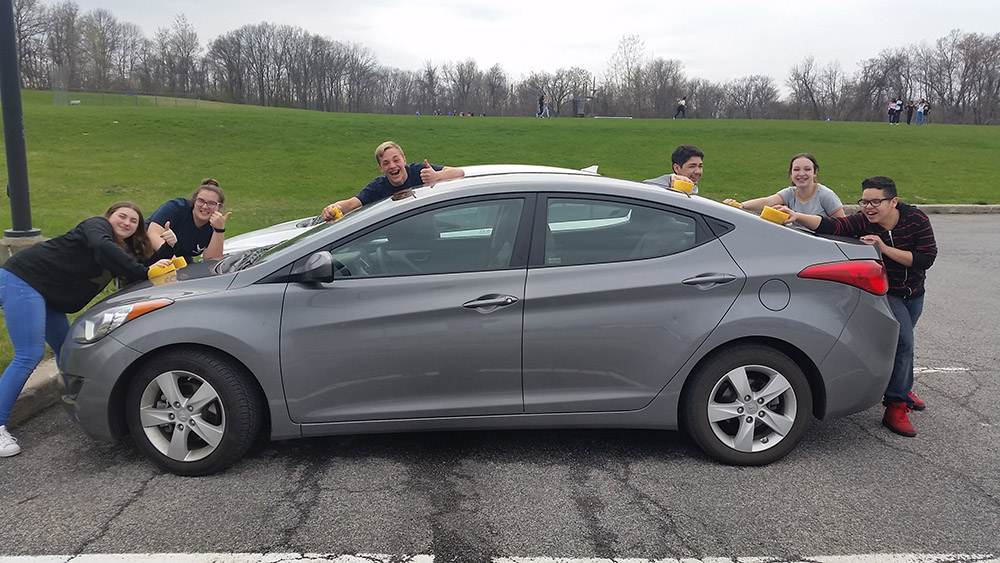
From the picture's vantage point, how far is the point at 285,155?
74.9ft

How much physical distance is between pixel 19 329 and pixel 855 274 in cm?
465

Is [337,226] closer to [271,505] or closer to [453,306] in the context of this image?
[453,306]

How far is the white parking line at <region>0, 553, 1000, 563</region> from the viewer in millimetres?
2756

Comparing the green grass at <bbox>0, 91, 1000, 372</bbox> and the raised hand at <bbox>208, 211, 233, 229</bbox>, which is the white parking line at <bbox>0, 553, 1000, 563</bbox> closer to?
the raised hand at <bbox>208, 211, 233, 229</bbox>

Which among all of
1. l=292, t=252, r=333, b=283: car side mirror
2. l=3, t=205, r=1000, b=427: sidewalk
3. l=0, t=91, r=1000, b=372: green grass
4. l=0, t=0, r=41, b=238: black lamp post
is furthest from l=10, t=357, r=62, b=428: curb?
l=0, t=91, r=1000, b=372: green grass

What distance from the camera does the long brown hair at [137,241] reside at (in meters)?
4.20

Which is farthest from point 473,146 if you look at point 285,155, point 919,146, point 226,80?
point 226,80

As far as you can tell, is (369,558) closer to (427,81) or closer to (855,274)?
(855,274)

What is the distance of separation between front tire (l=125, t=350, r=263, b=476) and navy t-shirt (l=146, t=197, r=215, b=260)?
5.75 feet

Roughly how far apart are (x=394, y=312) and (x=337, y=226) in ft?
2.09

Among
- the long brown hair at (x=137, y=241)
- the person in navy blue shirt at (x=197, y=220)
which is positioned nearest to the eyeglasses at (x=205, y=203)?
the person in navy blue shirt at (x=197, y=220)

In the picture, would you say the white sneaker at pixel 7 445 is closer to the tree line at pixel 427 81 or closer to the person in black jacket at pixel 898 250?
the person in black jacket at pixel 898 250

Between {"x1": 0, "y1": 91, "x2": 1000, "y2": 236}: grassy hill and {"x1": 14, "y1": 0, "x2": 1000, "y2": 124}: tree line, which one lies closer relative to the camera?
{"x1": 0, "y1": 91, "x2": 1000, "y2": 236}: grassy hill

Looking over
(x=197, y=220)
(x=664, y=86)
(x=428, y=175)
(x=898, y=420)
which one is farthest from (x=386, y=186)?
(x=664, y=86)
